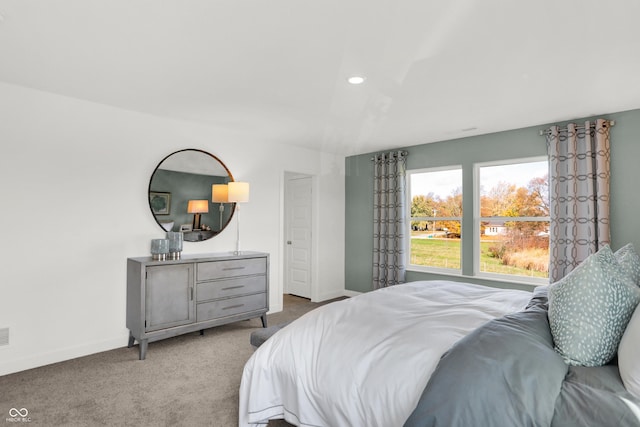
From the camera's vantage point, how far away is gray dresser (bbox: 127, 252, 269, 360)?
3301 mm

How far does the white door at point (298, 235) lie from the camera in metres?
5.72

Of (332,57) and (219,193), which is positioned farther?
(219,193)

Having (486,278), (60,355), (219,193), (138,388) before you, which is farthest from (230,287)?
(486,278)

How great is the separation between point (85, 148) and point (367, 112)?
2.70 metres

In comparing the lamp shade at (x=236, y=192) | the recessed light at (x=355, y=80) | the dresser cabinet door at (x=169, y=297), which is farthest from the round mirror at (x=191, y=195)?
the recessed light at (x=355, y=80)

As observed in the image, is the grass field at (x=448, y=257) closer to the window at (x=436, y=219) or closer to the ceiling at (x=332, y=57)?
the window at (x=436, y=219)

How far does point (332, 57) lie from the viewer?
8.14ft

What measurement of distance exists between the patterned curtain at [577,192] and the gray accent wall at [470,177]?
0.12 metres

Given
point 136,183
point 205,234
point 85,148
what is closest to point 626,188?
point 205,234

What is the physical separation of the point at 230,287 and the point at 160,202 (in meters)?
1.16

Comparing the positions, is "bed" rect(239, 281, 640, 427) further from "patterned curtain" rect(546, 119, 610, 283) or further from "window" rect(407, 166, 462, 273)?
"window" rect(407, 166, 462, 273)

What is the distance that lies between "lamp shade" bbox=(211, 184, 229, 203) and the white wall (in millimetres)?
500

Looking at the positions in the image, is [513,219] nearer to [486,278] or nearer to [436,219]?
[486,278]

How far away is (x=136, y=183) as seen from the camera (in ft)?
12.1
